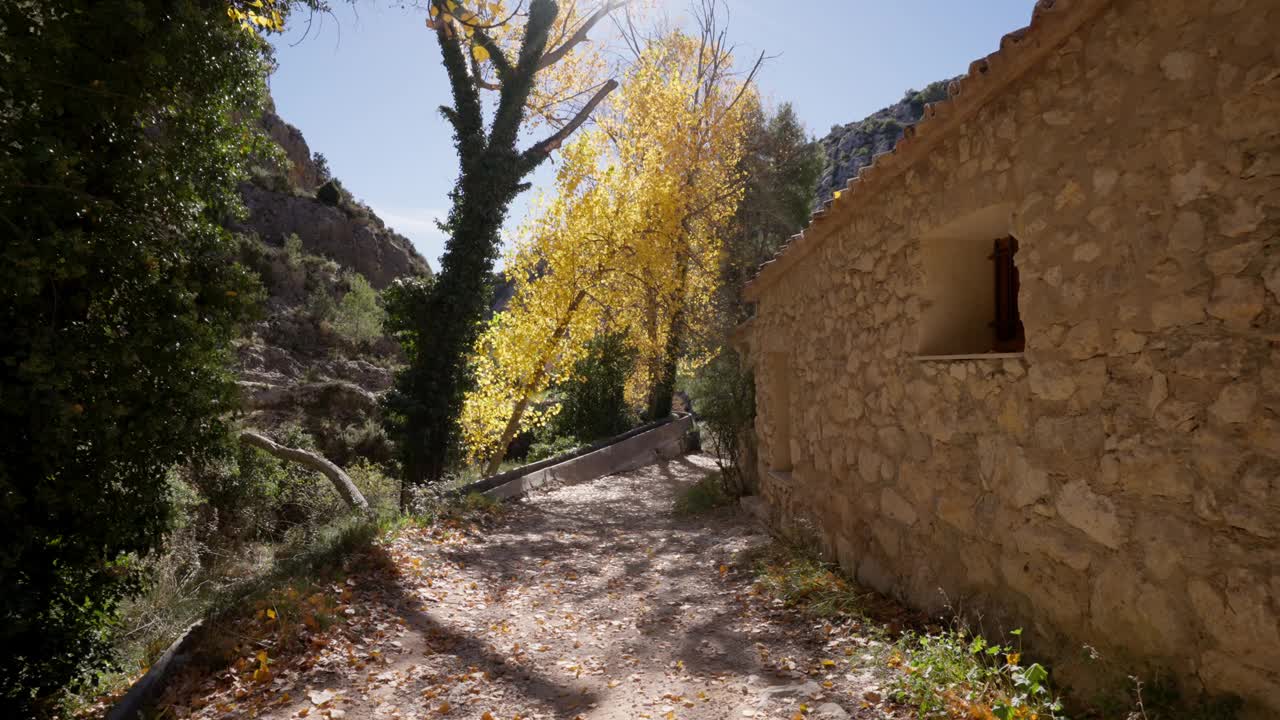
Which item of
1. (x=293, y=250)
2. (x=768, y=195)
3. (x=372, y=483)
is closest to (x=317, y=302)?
(x=293, y=250)

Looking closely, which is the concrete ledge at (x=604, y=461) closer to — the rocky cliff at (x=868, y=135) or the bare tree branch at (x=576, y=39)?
the bare tree branch at (x=576, y=39)

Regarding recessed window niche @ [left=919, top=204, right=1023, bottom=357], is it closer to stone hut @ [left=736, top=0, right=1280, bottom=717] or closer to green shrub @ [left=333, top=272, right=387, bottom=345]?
stone hut @ [left=736, top=0, right=1280, bottom=717]

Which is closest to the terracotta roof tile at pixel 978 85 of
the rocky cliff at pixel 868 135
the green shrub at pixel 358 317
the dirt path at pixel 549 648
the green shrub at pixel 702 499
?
the dirt path at pixel 549 648

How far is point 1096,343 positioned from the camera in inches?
115

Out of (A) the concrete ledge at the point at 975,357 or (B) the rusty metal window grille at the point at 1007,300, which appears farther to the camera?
(B) the rusty metal window grille at the point at 1007,300

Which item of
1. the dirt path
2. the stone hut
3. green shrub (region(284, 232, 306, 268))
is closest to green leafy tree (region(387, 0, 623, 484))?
the dirt path

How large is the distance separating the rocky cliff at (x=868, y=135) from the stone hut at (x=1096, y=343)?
33.3 meters

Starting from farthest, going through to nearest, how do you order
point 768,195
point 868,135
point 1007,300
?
point 868,135
point 768,195
point 1007,300

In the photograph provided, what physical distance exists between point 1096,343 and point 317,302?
28772 mm

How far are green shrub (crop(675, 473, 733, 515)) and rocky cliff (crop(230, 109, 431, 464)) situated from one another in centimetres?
943

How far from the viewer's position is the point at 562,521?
9266mm

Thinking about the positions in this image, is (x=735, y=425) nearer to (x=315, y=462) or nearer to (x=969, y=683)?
(x=315, y=462)

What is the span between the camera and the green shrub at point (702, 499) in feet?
31.3

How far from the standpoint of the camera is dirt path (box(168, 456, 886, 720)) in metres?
3.60
